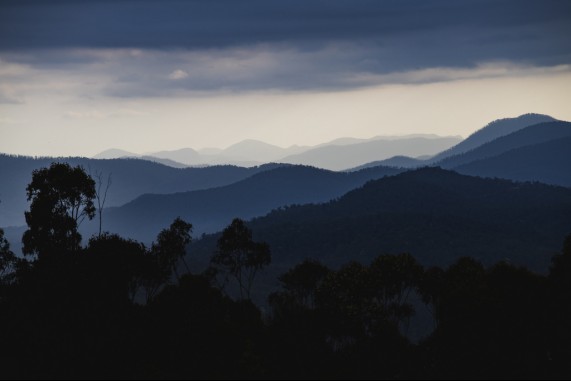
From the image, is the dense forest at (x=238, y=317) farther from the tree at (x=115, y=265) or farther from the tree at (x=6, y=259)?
the tree at (x=6, y=259)

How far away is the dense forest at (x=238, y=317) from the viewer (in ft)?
266

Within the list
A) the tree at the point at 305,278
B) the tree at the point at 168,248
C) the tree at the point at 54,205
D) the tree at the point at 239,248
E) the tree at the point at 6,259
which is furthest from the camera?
the tree at the point at 305,278

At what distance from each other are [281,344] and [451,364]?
1781cm

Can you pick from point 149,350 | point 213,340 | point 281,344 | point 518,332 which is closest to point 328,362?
point 281,344

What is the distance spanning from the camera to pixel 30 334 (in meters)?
85.1

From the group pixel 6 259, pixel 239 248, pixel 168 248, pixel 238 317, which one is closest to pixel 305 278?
pixel 239 248

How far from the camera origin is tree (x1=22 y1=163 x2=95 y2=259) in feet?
337

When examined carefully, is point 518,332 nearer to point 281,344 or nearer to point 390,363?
point 390,363

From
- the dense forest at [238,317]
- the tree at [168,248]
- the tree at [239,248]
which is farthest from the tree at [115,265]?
the tree at [239,248]

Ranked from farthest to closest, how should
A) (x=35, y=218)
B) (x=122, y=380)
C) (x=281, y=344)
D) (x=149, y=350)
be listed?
(x=35, y=218), (x=281, y=344), (x=149, y=350), (x=122, y=380)

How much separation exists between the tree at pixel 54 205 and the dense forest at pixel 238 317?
141mm

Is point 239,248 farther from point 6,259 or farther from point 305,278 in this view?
point 6,259

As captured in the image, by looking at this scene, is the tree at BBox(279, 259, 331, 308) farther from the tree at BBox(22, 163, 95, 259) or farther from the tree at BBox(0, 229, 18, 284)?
the tree at BBox(0, 229, 18, 284)

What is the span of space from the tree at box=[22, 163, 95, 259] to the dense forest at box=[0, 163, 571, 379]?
14 cm
